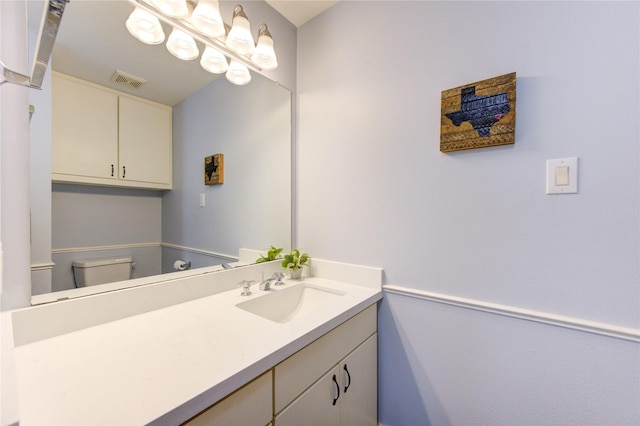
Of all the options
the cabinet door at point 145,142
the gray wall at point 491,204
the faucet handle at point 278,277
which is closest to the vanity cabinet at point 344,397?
the gray wall at point 491,204

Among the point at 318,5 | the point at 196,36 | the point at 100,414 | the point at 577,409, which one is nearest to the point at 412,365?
the point at 577,409

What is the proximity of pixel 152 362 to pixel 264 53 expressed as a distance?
1.32 m

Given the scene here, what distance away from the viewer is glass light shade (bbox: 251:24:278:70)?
49.5 inches

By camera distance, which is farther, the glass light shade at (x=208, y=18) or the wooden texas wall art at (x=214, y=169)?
the wooden texas wall art at (x=214, y=169)

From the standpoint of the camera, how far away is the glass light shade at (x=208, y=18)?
1.03m

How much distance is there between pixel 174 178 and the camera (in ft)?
3.60

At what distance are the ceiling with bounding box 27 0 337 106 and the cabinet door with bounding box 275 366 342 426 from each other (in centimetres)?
120

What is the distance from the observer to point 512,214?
3.12 ft

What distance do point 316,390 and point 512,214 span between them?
0.93m

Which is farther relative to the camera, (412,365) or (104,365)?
(412,365)

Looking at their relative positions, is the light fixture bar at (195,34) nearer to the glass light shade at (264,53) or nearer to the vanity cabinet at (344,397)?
the glass light shade at (264,53)

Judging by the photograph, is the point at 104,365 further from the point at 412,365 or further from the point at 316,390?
the point at 412,365

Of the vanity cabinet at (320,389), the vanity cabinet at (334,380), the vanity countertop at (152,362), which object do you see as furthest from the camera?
the vanity cabinet at (334,380)

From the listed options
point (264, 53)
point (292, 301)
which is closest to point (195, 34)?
point (264, 53)
